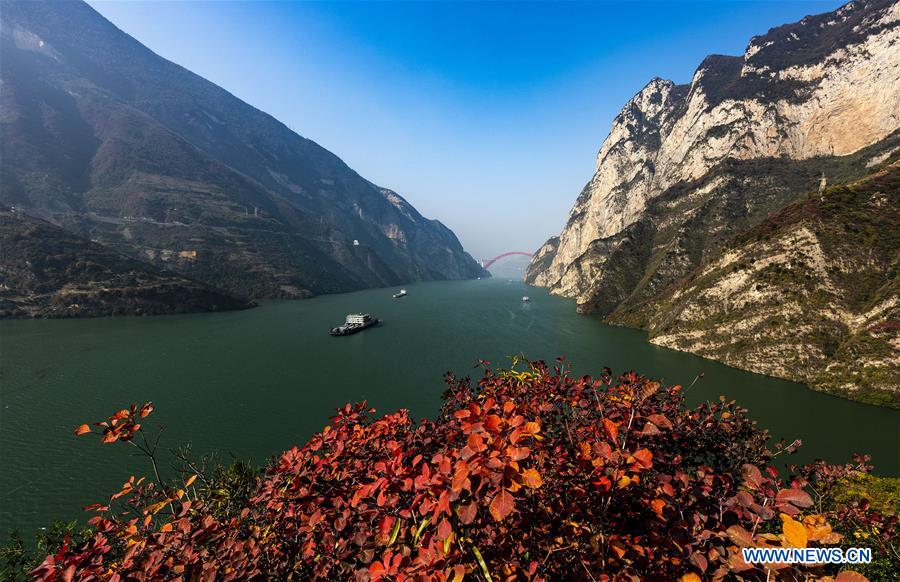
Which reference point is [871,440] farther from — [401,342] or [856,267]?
[401,342]

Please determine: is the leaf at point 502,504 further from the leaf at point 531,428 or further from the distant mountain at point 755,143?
the distant mountain at point 755,143

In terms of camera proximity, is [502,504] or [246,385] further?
[246,385]

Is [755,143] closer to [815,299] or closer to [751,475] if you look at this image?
[815,299]

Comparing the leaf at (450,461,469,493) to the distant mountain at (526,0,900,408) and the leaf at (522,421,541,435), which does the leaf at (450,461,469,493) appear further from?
the distant mountain at (526,0,900,408)

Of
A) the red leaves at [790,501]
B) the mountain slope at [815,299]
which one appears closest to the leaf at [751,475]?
the red leaves at [790,501]

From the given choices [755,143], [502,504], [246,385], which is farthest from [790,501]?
[755,143]
